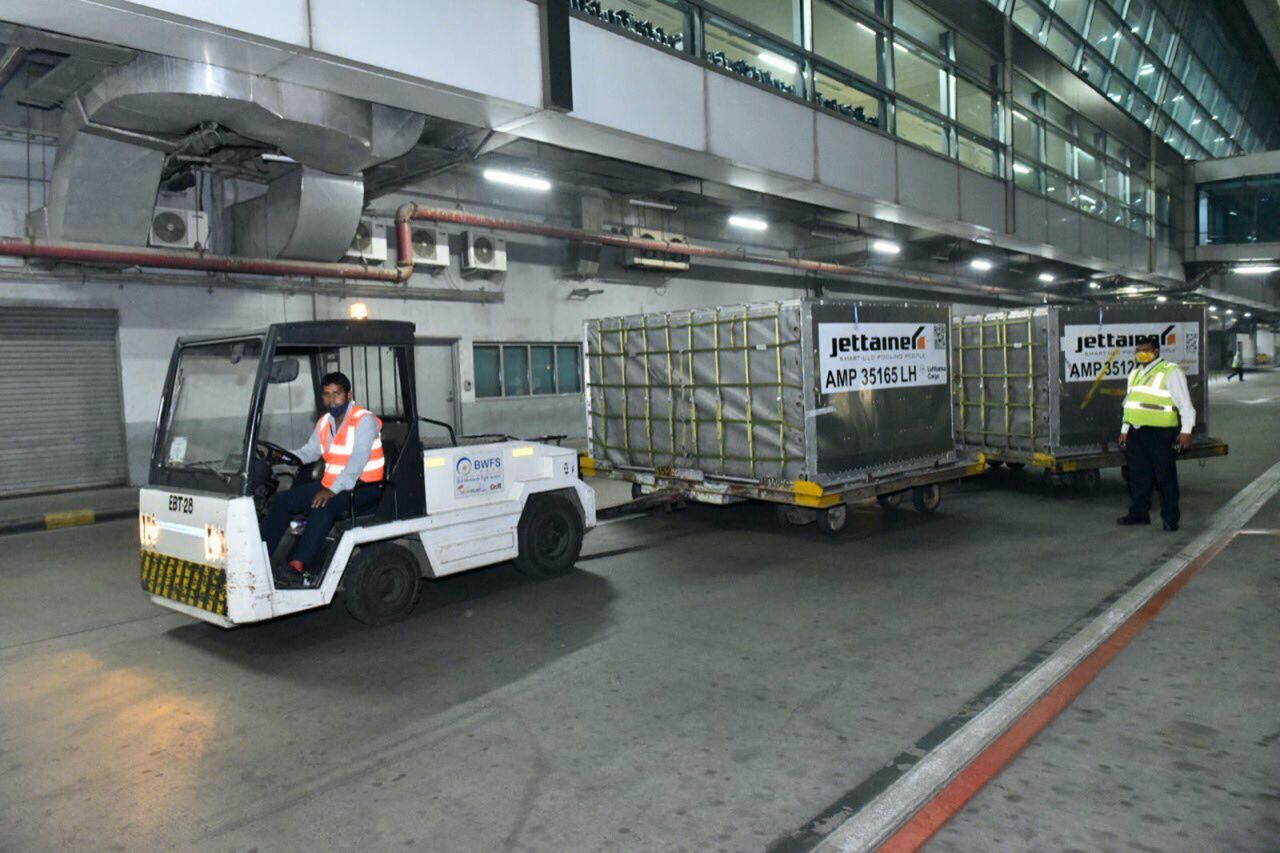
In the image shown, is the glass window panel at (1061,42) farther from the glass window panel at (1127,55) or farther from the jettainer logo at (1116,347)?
the jettainer logo at (1116,347)

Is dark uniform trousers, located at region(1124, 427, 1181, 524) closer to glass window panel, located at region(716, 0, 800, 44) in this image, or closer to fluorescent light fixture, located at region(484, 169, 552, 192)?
glass window panel, located at region(716, 0, 800, 44)

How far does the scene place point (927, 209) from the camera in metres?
17.8

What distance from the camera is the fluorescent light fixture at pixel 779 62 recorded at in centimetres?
1453

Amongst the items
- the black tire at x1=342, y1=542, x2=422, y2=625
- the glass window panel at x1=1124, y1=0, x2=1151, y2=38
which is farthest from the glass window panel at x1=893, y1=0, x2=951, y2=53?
the black tire at x1=342, y1=542, x2=422, y2=625

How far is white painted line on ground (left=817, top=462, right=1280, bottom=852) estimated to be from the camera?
318 cm

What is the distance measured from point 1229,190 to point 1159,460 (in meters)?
33.0

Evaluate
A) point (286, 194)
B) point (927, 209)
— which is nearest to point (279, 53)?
point (286, 194)

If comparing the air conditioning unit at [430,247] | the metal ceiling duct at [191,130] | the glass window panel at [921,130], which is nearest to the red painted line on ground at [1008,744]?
the metal ceiling duct at [191,130]

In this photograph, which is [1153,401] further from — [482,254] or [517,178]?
[482,254]

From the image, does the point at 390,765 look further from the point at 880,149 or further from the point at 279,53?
the point at 880,149

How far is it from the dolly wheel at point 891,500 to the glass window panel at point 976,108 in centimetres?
1339

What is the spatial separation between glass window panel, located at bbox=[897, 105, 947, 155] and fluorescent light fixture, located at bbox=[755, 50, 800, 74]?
370 centimetres

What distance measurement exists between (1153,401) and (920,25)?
13.3m

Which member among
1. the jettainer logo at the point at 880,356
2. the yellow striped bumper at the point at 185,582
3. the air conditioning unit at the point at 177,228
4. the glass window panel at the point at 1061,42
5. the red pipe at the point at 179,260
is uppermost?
the glass window panel at the point at 1061,42
